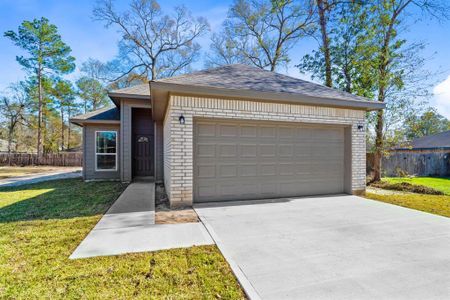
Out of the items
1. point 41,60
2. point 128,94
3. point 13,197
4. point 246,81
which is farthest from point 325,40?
point 41,60

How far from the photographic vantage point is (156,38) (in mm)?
21078

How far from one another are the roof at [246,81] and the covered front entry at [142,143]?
538cm

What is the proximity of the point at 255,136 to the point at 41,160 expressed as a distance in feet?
72.9

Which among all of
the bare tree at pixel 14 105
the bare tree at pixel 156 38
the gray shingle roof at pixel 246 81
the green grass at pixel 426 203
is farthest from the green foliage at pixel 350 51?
the bare tree at pixel 14 105

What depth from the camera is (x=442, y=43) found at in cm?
1011

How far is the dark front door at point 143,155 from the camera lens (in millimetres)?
10863

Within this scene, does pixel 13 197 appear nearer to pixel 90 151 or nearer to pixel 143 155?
pixel 90 151

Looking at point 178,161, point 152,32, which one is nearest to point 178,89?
point 178,161

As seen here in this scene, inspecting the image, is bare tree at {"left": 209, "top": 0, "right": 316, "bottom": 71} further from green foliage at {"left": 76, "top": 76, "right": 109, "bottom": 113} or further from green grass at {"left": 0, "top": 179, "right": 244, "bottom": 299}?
green grass at {"left": 0, "top": 179, "right": 244, "bottom": 299}

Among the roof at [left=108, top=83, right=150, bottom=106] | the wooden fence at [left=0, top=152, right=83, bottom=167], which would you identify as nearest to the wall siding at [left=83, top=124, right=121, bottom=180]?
the roof at [left=108, top=83, right=150, bottom=106]

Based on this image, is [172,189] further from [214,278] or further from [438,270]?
[438,270]

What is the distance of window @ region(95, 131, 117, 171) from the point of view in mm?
10312

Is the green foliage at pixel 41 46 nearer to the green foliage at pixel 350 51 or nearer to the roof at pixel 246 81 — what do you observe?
the roof at pixel 246 81

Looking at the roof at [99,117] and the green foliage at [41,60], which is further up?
the green foliage at [41,60]
